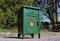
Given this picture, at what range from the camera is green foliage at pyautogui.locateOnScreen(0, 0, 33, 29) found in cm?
1523

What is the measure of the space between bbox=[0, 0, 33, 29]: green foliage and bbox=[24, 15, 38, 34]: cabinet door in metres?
5.53

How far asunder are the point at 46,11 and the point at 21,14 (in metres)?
10.2

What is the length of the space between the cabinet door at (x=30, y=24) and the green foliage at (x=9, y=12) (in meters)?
5.53

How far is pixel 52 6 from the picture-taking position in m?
19.4

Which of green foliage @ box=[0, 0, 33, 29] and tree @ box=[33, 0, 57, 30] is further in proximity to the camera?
tree @ box=[33, 0, 57, 30]

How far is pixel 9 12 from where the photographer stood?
50.2 feet

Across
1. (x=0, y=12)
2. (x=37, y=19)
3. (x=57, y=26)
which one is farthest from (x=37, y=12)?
(x=57, y=26)

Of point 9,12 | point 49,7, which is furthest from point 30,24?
point 49,7

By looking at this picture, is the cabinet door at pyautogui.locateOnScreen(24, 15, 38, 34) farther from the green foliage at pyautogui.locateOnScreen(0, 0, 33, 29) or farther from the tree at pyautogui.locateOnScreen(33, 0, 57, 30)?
the tree at pyautogui.locateOnScreen(33, 0, 57, 30)

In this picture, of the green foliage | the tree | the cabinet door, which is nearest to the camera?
the cabinet door

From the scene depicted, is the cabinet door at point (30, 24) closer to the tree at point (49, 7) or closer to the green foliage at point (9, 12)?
the green foliage at point (9, 12)

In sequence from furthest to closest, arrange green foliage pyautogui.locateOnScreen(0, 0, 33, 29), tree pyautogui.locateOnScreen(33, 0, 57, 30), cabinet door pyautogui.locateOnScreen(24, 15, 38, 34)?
tree pyautogui.locateOnScreen(33, 0, 57, 30), green foliage pyautogui.locateOnScreen(0, 0, 33, 29), cabinet door pyautogui.locateOnScreen(24, 15, 38, 34)

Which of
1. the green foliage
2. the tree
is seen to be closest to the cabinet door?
the green foliage

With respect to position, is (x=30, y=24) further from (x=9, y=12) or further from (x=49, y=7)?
(x=49, y=7)
